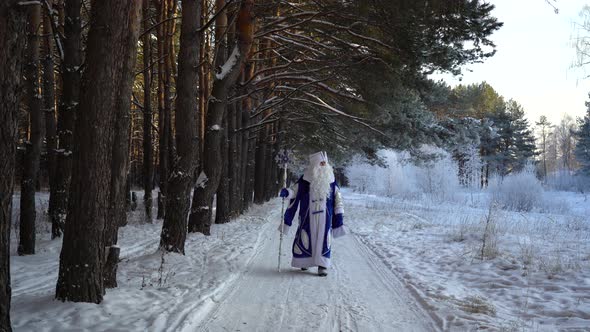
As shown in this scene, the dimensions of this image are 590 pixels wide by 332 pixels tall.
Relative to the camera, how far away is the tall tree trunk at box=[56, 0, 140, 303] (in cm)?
420

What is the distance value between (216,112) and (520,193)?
988 inches

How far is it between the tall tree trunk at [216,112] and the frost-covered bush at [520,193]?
71.5 feet

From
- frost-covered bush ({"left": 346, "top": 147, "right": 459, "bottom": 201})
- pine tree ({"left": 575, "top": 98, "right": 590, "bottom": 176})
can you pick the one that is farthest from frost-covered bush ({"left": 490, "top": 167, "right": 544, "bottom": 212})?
pine tree ({"left": 575, "top": 98, "right": 590, "bottom": 176})

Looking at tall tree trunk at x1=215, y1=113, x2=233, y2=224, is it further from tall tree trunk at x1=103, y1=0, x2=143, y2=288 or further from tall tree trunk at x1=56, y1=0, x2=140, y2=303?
tall tree trunk at x1=56, y1=0, x2=140, y2=303

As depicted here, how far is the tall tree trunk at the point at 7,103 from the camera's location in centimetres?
277

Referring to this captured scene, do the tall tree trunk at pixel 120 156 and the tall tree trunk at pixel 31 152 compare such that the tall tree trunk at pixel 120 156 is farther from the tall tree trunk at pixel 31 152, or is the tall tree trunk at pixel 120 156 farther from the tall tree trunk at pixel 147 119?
the tall tree trunk at pixel 147 119

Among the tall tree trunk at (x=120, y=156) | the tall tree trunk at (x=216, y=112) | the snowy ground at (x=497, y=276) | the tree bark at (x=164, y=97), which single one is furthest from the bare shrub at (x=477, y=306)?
the tree bark at (x=164, y=97)

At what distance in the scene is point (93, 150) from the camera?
4.21 m

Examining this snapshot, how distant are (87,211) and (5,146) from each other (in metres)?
1.52

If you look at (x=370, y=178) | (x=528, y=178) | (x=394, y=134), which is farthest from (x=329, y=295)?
(x=370, y=178)

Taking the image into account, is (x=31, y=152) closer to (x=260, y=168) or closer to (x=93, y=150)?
(x=93, y=150)

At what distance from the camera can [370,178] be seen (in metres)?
56.2

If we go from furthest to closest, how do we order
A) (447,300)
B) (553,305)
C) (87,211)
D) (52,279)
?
1. (52,279)
2. (447,300)
3. (553,305)
4. (87,211)

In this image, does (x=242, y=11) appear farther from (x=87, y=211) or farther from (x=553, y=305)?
(x=553, y=305)
